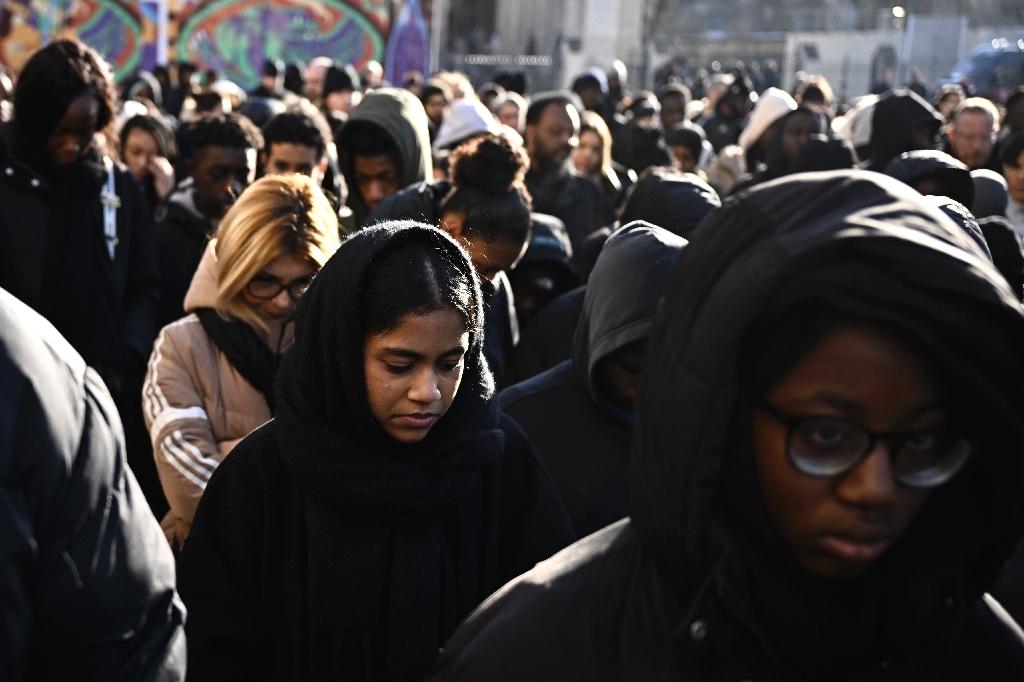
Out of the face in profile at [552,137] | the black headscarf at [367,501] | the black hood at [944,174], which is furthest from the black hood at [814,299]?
the face in profile at [552,137]

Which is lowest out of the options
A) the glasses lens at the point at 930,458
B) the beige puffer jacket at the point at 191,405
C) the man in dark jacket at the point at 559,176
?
the beige puffer jacket at the point at 191,405

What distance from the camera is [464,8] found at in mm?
42938

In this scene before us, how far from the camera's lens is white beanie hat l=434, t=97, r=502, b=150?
24.0 feet

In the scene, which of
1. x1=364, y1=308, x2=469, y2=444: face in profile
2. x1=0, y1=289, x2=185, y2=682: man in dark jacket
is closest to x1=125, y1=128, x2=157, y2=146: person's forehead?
x1=364, y1=308, x2=469, y2=444: face in profile

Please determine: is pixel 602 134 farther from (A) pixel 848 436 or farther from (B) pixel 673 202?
(A) pixel 848 436

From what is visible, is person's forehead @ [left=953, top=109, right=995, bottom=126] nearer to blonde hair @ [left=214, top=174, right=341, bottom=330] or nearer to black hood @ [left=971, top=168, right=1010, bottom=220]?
black hood @ [left=971, top=168, right=1010, bottom=220]

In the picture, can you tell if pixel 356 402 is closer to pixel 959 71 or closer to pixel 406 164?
pixel 406 164

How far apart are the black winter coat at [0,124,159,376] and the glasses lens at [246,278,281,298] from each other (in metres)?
1.57

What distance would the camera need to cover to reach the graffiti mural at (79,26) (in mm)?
18703

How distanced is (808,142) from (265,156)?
2624mm

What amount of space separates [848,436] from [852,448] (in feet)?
0.05

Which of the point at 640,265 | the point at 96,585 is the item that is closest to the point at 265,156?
the point at 640,265

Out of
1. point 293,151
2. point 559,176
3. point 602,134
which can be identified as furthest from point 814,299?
point 602,134

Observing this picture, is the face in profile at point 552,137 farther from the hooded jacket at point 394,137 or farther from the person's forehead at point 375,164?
the person's forehead at point 375,164
